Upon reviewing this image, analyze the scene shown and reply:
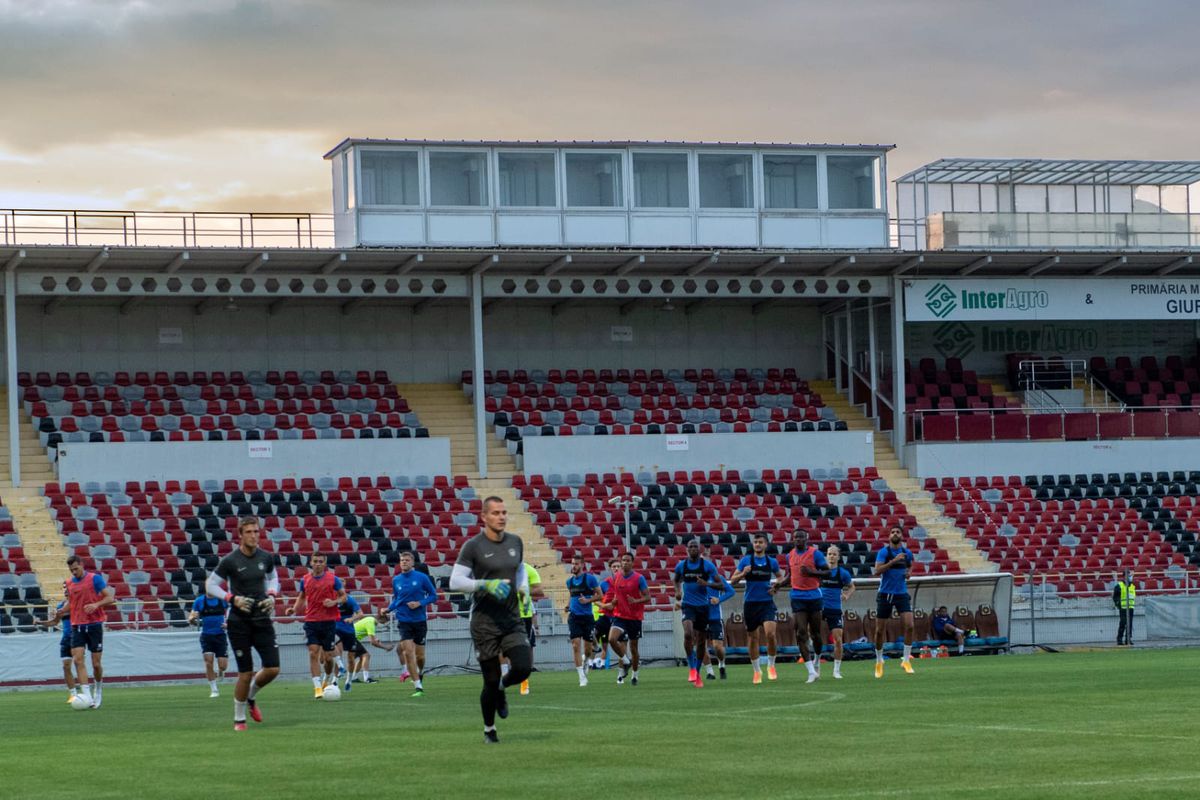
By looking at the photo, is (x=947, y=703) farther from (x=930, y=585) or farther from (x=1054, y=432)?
(x=1054, y=432)

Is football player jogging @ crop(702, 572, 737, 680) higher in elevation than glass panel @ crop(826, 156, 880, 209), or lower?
lower

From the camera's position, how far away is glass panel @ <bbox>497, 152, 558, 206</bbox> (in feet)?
141

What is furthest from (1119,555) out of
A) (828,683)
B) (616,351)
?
(828,683)

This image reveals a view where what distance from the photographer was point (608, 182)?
4347cm

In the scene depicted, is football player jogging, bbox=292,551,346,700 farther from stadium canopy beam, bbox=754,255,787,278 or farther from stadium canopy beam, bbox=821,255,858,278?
stadium canopy beam, bbox=821,255,858,278

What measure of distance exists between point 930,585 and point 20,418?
20450 mm

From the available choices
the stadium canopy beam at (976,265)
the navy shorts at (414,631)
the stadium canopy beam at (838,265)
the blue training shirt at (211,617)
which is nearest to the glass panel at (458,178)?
the stadium canopy beam at (838,265)

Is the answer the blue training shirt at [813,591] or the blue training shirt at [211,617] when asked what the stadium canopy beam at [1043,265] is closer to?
the blue training shirt at [813,591]

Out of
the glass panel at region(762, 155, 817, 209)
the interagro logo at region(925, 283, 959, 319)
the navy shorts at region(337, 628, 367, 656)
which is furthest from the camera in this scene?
the interagro logo at region(925, 283, 959, 319)

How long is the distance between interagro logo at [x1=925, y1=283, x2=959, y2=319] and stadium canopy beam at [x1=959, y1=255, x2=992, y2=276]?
1.93ft

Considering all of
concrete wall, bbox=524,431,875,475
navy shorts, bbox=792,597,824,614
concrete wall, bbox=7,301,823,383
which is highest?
concrete wall, bbox=7,301,823,383

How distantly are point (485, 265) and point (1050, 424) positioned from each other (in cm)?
1492

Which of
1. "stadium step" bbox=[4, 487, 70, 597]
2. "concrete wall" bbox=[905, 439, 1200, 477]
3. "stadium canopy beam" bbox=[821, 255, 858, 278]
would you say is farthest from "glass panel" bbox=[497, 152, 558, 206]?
"stadium step" bbox=[4, 487, 70, 597]

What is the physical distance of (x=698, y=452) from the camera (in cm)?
4316
